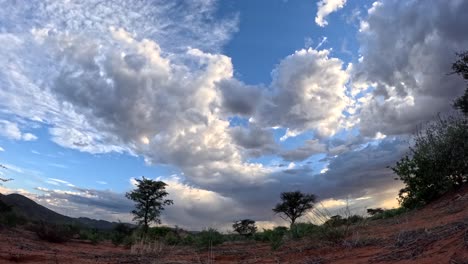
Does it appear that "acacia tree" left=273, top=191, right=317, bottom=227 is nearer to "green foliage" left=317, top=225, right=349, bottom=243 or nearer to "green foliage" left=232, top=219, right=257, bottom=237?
"green foliage" left=232, top=219, right=257, bottom=237

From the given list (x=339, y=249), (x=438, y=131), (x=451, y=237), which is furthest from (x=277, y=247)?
(x=438, y=131)

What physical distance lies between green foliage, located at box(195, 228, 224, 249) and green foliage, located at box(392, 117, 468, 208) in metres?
11.1

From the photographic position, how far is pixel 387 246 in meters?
8.17

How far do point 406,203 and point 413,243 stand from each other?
15.7 meters

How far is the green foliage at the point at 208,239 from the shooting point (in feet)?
52.2

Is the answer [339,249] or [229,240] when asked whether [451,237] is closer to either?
[339,249]

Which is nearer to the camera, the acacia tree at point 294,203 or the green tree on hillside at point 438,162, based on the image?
the green tree on hillside at point 438,162

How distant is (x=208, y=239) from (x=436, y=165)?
12303 millimetres

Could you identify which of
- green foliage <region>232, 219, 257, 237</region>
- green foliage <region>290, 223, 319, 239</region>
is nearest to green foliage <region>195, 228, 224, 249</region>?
green foliage <region>290, 223, 319, 239</region>

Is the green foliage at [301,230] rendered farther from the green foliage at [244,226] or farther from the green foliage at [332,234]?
the green foliage at [244,226]

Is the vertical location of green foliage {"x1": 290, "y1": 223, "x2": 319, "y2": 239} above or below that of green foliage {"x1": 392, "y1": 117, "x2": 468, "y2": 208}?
below

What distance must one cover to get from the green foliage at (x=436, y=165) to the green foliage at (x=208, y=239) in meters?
11.1

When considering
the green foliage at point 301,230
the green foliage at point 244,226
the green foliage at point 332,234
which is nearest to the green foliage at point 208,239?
the green foliage at point 301,230

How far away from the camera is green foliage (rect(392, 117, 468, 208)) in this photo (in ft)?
63.8
